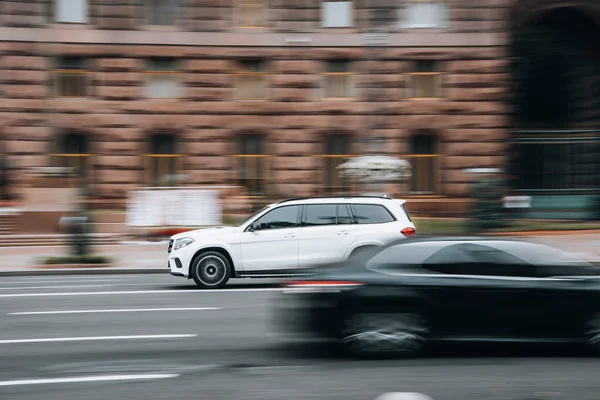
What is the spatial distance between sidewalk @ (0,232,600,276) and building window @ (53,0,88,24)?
9.67 meters

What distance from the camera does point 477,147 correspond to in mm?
33344

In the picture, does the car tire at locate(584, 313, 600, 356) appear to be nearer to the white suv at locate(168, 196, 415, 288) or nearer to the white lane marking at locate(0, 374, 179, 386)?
the white lane marking at locate(0, 374, 179, 386)

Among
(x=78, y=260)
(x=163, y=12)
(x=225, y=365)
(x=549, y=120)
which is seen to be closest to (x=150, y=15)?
(x=163, y=12)

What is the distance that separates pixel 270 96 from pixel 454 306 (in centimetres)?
2521

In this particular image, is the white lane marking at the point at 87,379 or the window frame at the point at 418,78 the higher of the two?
the window frame at the point at 418,78

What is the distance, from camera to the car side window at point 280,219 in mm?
15961

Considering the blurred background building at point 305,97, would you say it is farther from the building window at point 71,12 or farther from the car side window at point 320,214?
the car side window at point 320,214

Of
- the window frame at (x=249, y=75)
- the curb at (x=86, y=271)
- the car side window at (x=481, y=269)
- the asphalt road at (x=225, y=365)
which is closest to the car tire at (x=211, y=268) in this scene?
the asphalt road at (x=225, y=365)

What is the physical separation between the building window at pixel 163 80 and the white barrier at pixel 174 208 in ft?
22.4

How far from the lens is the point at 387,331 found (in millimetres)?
8883

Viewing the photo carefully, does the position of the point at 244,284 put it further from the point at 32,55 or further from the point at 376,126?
the point at 32,55

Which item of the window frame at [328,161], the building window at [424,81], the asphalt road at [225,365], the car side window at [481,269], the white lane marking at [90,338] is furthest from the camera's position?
the window frame at [328,161]

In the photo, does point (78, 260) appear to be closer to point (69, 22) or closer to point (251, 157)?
point (251, 157)

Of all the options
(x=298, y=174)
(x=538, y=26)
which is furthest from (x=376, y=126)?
(x=538, y=26)
